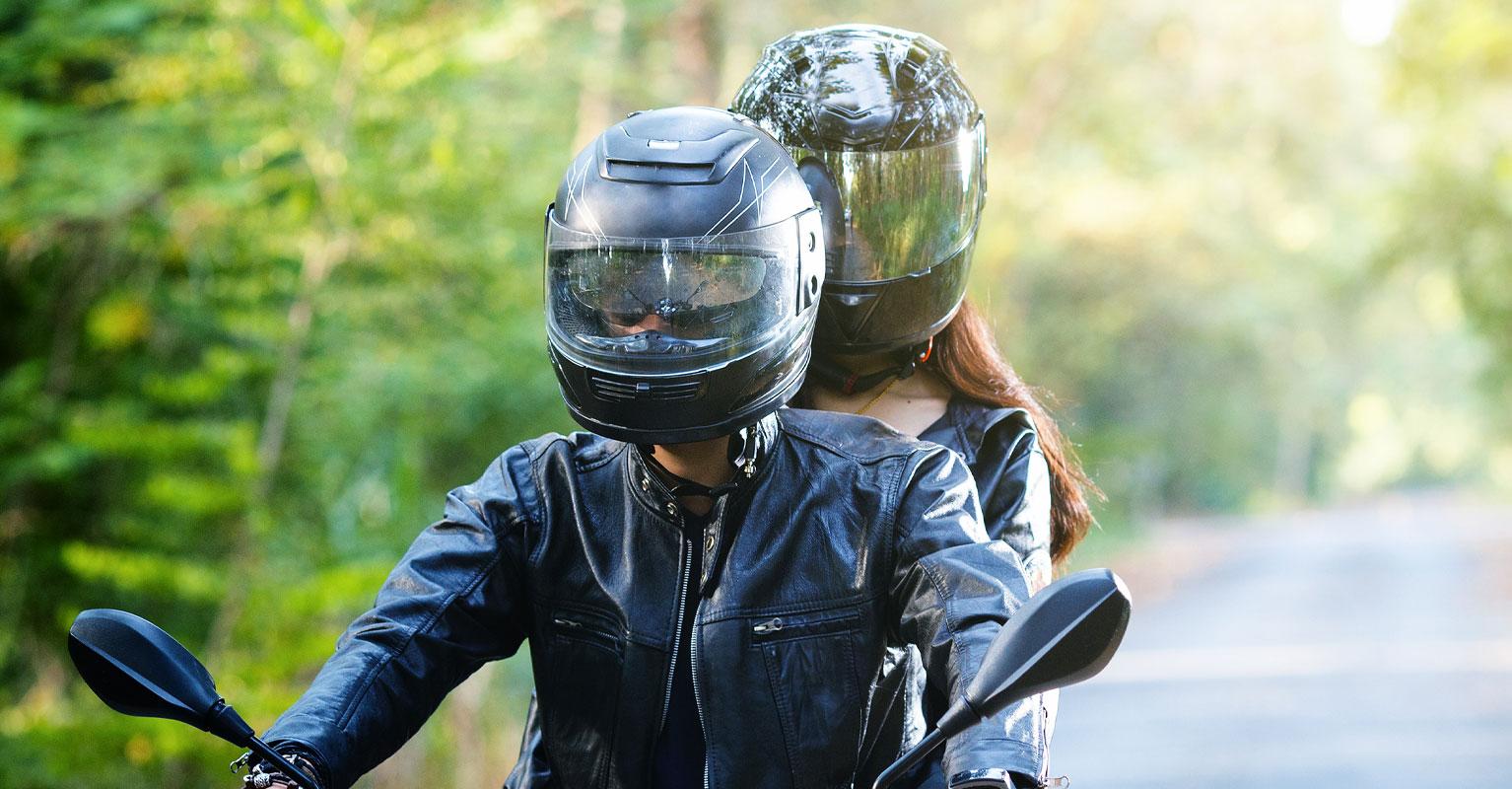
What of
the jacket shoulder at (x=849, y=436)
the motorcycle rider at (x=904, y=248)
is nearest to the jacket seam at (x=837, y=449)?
the jacket shoulder at (x=849, y=436)

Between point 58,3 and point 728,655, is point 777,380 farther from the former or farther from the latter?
point 58,3

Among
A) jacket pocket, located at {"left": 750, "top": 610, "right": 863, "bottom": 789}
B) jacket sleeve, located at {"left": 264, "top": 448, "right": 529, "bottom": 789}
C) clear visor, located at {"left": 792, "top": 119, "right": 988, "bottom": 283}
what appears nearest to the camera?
jacket sleeve, located at {"left": 264, "top": 448, "right": 529, "bottom": 789}

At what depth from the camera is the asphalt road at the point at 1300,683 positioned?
1130 cm

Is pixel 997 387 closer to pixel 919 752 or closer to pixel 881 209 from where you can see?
pixel 881 209

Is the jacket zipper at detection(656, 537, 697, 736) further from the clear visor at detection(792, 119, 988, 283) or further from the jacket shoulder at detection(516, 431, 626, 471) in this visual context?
the clear visor at detection(792, 119, 988, 283)

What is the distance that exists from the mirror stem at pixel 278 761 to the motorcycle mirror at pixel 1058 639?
39.2 inches

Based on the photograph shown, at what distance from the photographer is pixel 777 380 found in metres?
2.54

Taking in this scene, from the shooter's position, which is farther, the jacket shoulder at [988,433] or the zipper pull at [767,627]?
the jacket shoulder at [988,433]

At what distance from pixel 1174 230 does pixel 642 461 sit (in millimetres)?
24119

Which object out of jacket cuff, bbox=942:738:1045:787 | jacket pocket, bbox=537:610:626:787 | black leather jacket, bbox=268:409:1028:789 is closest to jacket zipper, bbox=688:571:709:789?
black leather jacket, bbox=268:409:1028:789

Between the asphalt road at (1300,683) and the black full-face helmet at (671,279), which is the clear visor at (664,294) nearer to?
the black full-face helmet at (671,279)

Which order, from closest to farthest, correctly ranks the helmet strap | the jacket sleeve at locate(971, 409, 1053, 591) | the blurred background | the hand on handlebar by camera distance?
the hand on handlebar, the helmet strap, the jacket sleeve at locate(971, 409, 1053, 591), the blurred background

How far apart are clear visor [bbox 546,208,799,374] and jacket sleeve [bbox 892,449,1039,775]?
15.4 inches

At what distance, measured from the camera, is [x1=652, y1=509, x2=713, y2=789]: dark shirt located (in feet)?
8.39
